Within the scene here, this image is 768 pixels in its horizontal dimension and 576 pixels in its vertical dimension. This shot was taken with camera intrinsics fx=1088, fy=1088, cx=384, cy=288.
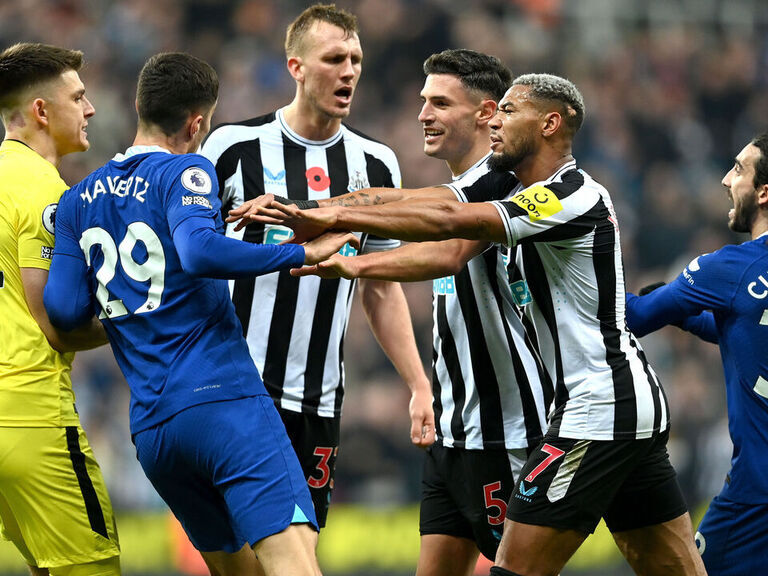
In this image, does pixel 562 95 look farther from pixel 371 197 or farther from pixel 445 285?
pixel 445 285

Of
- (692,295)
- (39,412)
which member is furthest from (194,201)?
(692,295)

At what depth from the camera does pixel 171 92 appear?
4160mm

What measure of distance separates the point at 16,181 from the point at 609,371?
8.17ft

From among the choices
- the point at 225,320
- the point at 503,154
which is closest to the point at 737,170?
the point at 503,154

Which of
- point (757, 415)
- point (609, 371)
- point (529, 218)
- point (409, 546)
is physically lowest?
point (409, 546)

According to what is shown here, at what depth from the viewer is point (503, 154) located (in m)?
4.62

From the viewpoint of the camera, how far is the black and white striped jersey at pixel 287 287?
5.20 m

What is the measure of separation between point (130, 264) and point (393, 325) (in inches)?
76.2

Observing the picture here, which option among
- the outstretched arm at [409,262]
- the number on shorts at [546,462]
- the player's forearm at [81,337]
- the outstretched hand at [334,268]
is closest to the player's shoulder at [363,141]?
the outstretched arm at [409,262]

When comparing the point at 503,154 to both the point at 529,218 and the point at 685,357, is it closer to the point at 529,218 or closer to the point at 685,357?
the point at 529,218

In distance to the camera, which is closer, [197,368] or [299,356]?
[197,368]

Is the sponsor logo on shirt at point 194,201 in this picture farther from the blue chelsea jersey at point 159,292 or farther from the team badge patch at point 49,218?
the team badge patch at point 49,218

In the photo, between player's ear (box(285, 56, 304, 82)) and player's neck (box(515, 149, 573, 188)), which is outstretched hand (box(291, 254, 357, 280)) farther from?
player's ear (box(285, 56, 304, 82))

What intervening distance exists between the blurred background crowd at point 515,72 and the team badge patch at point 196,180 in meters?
5.98
